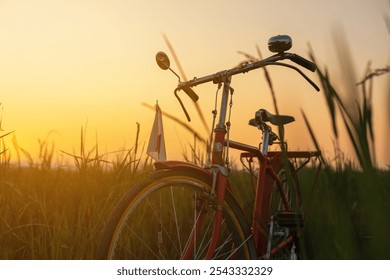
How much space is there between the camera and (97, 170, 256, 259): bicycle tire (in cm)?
197

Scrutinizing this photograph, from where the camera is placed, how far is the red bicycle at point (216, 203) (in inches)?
80.4

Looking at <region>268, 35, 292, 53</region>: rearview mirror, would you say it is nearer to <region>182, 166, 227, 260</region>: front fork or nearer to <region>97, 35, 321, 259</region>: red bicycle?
<region>97, 35, 321, 259</region>: red bicycle

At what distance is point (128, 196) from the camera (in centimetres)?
200

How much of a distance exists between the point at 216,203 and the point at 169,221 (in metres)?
1.05

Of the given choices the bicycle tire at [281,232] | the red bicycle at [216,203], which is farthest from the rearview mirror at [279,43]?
the bicycle tire at [281,232]

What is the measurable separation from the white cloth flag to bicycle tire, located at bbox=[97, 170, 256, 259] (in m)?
0.08

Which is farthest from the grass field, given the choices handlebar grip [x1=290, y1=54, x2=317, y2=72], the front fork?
handlebar grip [x1=290, y1=54, x2=317, y2=72]

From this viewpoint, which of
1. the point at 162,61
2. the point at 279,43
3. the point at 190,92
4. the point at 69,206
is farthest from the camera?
the point at 69,206

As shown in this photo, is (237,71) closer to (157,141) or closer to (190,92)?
(190,92)

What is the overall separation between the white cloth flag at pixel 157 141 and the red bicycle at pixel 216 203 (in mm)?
53

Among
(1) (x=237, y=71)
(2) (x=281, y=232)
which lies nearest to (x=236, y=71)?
(1) (x=237, y=71)

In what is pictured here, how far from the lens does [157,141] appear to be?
2168 mm
